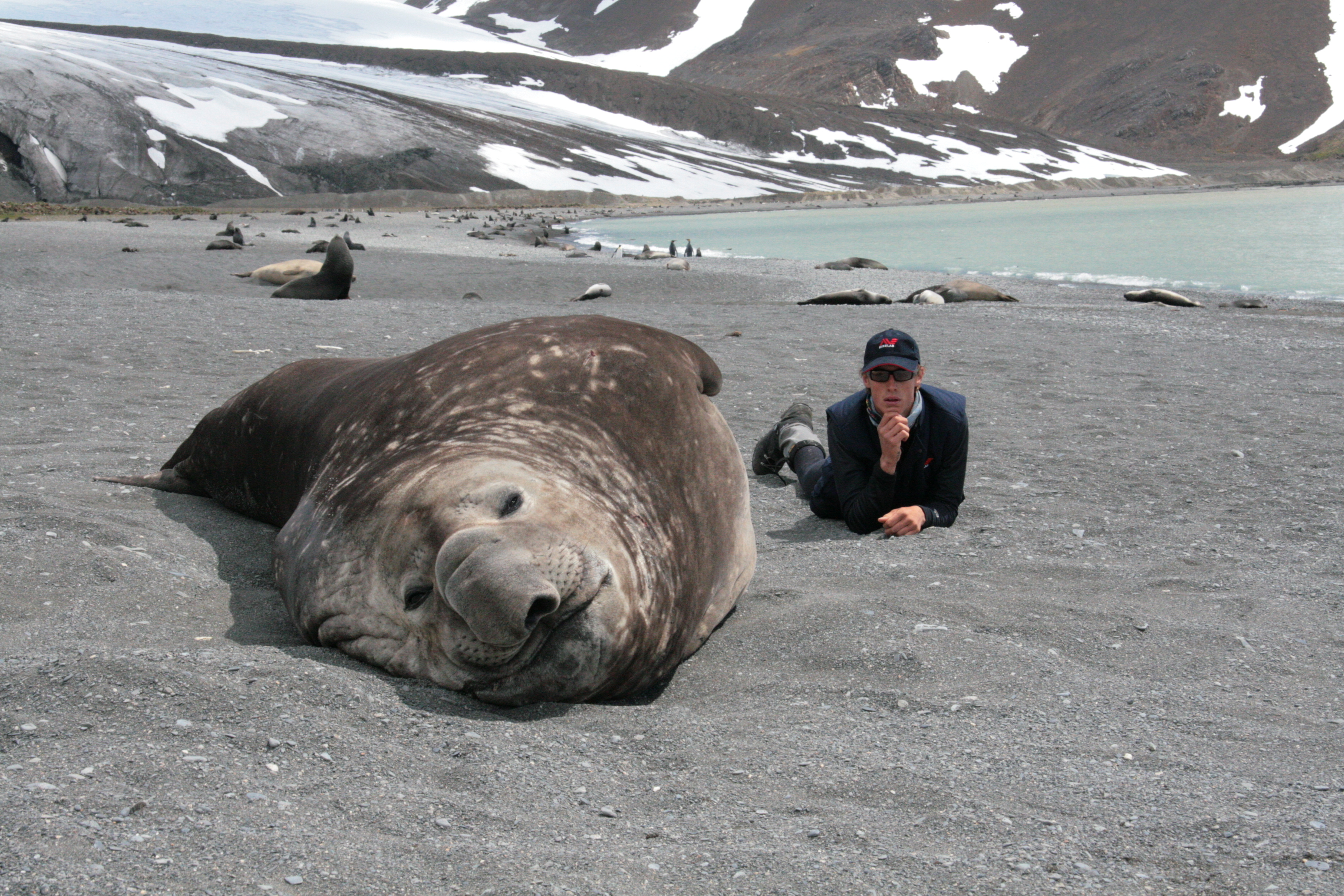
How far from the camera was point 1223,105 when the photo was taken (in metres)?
131

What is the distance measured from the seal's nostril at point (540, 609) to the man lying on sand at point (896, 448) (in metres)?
2.25

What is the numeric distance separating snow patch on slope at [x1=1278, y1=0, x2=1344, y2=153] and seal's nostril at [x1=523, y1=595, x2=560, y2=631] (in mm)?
140405

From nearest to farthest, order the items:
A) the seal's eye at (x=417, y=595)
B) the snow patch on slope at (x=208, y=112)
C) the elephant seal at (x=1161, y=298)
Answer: the seal's eye at (x=417, y=595) → the elephant seal at (x=1161, y=298) → the snow patch on slope at (x=208, y=112)

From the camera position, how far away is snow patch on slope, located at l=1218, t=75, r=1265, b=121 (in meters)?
130

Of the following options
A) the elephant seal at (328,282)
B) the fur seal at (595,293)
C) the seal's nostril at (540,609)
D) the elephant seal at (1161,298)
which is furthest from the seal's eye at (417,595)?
the elephant seal at (1161,298)

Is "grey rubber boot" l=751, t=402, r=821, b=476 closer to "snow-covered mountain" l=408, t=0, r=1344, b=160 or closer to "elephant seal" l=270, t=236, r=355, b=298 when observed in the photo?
"elephant seal" l=270, t=236, r=355, b=298

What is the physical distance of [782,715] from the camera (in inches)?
112

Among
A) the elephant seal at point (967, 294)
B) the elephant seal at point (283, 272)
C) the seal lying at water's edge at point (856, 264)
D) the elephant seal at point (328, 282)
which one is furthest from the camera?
the seal lying at water's edge at point (856, 264)

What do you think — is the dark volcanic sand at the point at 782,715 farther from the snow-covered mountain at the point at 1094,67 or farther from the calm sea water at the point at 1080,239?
the snow-covered mountain at the point at 1094,67

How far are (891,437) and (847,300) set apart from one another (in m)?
11.1

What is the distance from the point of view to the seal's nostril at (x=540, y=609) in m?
2.49

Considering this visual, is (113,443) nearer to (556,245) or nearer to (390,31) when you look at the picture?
(556,245)

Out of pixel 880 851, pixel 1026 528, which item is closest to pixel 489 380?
pixel 880 851

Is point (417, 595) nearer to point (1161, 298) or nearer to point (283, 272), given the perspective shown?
point (283, 272)
